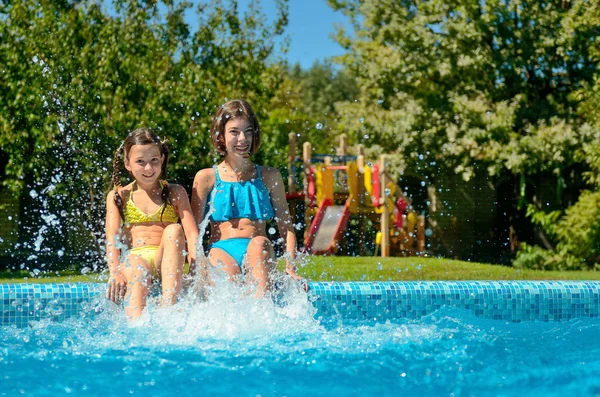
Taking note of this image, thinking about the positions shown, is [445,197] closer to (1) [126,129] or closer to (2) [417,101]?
(2) [417,101]

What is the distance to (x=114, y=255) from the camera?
12.7 feet

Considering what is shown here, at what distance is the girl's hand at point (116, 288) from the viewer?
3768mm

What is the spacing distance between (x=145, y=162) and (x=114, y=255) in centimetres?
50

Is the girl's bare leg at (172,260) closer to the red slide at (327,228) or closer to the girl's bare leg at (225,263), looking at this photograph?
the girl's bare leg at (225,263)

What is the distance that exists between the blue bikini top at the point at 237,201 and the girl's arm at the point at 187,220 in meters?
0.14

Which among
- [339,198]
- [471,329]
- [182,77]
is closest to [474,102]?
[339,198]

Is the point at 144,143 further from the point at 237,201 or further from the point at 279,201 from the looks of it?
the point at 279,201

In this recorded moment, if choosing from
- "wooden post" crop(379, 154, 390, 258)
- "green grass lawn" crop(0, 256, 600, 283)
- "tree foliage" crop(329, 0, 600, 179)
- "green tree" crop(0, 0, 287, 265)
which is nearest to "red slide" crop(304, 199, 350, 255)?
"wooden post" crop(379, 154, 390, 258)

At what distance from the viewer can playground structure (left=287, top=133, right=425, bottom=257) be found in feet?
38.8

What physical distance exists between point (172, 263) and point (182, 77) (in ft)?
24.0

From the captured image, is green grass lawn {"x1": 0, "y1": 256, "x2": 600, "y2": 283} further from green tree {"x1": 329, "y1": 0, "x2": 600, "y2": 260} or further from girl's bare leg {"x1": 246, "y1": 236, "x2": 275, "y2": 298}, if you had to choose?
girl's bare leg {"x1": 246, "y1": 236, "x2": 275, "y2": 298}

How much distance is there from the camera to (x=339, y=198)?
12.8 metres

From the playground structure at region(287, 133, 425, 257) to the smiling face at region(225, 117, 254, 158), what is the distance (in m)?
7.58

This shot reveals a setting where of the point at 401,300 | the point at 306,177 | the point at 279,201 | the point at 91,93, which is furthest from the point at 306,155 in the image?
the point at 279,201
